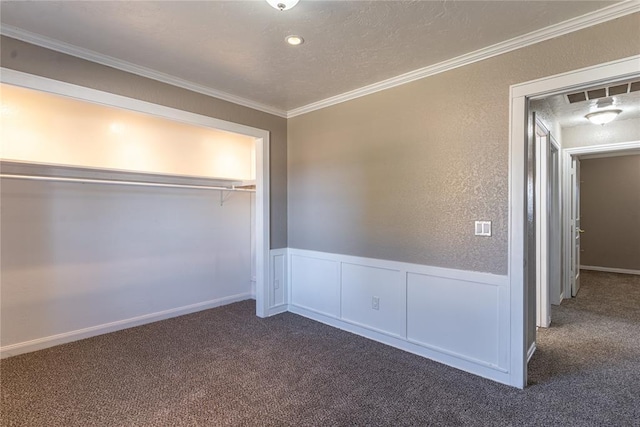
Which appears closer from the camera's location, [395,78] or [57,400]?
[57,400]

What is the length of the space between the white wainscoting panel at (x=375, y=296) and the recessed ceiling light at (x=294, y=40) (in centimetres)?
214

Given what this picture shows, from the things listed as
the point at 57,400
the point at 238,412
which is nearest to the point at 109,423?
the point at 57,400

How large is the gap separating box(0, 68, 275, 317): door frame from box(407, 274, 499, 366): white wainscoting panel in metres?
1.77

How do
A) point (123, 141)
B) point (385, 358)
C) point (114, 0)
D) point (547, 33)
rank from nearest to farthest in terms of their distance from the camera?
point (114, 0) < point (547, 33) < point (385, 358) < point (123, 141)

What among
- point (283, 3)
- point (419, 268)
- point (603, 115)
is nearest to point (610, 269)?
point (603, 115)

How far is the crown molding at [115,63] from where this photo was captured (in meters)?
2.28

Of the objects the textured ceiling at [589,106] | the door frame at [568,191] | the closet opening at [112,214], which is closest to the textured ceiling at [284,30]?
the closet opening at [112,214]

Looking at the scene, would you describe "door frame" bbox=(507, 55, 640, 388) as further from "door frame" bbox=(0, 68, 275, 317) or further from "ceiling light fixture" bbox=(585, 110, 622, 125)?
"door frame" bbox=(0, 68, 275, 317)

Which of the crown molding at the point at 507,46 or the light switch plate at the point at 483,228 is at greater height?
the crown molding at the point at 507,46

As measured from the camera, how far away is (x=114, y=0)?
6.32 ft

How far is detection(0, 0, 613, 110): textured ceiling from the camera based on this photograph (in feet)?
6.55

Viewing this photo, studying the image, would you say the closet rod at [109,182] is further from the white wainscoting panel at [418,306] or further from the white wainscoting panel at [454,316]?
the white wainscoting panel at [454,316]

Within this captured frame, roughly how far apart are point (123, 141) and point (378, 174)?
284cm

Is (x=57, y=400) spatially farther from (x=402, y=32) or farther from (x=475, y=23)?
(x=475, y=23)
